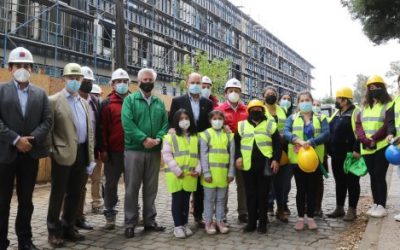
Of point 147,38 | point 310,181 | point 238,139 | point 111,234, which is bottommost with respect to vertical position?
point 111,234

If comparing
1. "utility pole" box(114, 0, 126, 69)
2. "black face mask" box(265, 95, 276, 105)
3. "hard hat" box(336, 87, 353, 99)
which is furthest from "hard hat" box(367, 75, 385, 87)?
"utility pole" box(114, 0, 126, 69)

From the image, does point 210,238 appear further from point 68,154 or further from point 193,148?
point 68,154

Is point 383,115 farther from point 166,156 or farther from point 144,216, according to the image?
point 144,216

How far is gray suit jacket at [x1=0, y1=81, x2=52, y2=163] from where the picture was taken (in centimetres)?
454

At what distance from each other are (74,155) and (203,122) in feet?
6.06

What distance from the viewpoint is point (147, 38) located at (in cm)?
2908

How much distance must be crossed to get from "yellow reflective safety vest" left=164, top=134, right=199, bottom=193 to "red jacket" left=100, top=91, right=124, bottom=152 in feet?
2.43

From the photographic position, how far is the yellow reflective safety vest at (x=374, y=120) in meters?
5.98

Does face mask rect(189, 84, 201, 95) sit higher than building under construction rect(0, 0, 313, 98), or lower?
lower

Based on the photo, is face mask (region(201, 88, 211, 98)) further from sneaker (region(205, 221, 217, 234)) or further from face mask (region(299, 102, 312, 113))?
sneaker (region(205, 221, 217, 234))

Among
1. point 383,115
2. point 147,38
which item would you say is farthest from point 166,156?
point 147,38

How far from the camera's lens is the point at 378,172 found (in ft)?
19.7

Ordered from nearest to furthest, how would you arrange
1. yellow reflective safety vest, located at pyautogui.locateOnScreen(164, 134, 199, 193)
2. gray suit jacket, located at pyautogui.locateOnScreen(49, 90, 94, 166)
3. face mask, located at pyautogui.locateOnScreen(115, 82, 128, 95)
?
gray suit jacket, located at pyautogui.locateOnScreen(49, 90, 94, 166) → yellow reflective safety vest, located at pyautogui.locateOnScreen(164, 134, 199, 193) → face mask, located at pyautogui.locateOnScreen(115, 82, 128, 95)

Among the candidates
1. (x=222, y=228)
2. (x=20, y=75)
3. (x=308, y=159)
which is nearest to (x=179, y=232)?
(x=222, y=228)
